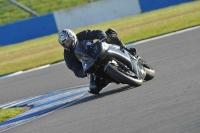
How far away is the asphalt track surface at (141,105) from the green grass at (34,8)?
70.7 feet

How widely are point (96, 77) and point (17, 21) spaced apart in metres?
23.2

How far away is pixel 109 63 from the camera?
383 inches

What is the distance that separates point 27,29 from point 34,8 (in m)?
3.72

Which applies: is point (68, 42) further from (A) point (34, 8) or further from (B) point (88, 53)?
(A) point (34, 8)

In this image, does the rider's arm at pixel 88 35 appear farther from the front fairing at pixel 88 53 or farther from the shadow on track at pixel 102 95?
the shadow on track at pixel 102 95

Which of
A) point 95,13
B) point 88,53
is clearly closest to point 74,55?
point 88,53

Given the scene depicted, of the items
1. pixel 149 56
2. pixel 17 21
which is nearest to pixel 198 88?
pixel 149 56

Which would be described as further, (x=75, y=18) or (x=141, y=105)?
(x=75, y=18)

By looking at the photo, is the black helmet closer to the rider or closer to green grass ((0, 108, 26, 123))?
the rider

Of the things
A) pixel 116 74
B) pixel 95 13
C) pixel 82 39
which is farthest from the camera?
pixel 95 13

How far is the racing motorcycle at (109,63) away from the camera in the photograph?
31.8 ft

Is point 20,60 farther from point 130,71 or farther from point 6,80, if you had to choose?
point 130,71

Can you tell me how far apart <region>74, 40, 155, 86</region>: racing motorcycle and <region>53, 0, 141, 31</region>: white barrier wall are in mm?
23343

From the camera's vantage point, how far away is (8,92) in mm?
14500
